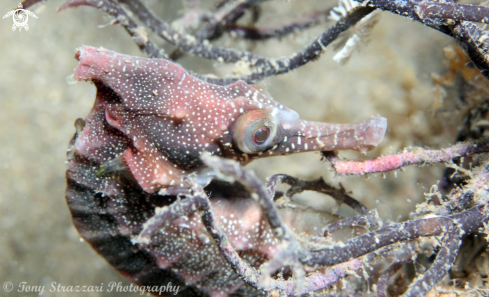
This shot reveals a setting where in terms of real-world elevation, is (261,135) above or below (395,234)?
above

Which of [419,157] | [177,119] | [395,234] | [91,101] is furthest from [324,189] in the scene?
[91,101]

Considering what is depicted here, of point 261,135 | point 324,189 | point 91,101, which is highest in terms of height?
point 261,135

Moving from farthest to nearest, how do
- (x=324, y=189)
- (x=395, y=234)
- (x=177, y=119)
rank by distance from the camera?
(x=324, y=189) < (x=177, y=119) < (x=395, y=234)

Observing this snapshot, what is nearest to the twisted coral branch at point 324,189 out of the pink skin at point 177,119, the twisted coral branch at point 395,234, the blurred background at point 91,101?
the pink skin at point 177,119

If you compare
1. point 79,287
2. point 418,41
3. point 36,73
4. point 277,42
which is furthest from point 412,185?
point 36,73

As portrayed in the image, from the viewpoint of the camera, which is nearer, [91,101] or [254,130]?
[254,130]

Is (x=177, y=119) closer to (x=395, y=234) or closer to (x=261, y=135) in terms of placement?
(x=261, y=135)

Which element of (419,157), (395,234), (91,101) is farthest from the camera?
(91,101)
